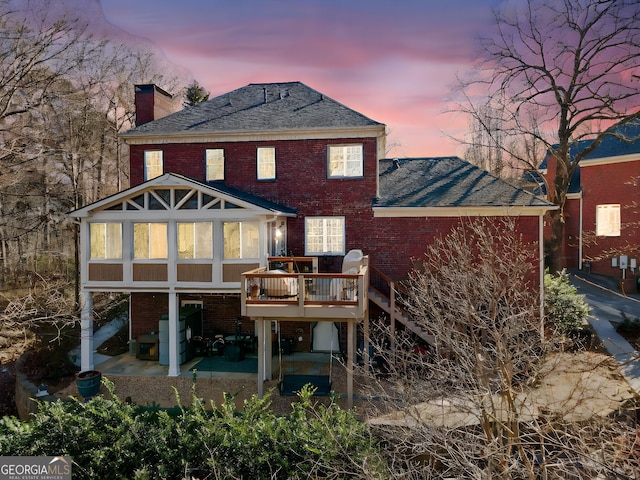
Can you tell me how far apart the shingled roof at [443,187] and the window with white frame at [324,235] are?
178cm

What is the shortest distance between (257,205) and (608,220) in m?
20.9

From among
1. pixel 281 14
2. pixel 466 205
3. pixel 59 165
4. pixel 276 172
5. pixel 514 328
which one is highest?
pixel 281 14

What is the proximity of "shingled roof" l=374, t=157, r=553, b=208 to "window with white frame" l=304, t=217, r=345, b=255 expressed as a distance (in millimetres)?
1783

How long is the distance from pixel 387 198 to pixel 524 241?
5203 millimetres

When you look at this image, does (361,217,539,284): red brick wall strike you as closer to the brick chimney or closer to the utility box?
the utility box

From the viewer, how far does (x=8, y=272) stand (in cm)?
2625

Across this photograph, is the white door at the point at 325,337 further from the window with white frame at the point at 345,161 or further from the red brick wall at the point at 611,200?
the red brick wall at the point at 611,200

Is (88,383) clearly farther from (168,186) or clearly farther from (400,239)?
(400,239)

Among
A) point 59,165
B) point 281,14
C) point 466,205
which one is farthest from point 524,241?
point 59,165

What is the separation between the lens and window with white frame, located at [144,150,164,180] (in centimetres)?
1677

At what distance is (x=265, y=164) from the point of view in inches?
639

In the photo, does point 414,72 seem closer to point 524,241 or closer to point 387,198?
point 387,198

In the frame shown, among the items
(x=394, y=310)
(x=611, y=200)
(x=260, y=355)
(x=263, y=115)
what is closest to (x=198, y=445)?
(x=260, y=355)

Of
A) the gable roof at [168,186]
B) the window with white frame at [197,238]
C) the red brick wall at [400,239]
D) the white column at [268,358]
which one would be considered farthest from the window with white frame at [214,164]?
the white column at [268,358]
